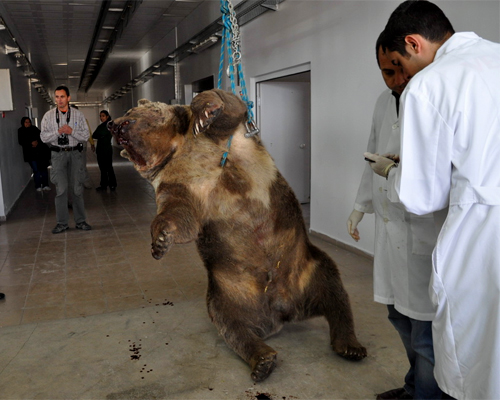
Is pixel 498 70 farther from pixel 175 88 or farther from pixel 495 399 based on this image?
pixel 175 88

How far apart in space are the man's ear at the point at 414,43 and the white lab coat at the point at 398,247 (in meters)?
0.42

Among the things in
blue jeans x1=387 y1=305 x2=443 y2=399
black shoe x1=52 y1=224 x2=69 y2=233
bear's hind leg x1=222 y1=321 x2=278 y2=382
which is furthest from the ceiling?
blue jeans x1=387 y1=305 x2=443 y2=399

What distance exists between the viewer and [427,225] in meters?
1.92

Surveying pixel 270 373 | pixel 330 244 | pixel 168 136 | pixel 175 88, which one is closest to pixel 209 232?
pixel 168 136

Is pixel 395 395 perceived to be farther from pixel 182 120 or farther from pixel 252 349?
pixel 182 120

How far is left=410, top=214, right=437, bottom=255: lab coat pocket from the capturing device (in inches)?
74.9

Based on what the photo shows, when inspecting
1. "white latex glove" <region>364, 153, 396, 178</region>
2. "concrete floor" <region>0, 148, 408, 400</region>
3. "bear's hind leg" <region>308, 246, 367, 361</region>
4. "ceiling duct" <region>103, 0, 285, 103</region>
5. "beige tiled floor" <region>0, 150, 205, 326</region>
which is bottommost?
"beige tiled floor" <region>0, 150, 205, 326</region>

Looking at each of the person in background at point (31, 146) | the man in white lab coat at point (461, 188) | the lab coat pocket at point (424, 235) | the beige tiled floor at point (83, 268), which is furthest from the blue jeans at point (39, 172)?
the man in white lab coat at point (461, 188)

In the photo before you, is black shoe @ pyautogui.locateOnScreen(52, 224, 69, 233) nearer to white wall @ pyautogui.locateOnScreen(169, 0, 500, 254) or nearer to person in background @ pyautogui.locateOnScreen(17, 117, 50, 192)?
white wall @ pyautogui.locateOnScreen(169, 0, 500, 254)

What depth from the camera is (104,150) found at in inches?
413

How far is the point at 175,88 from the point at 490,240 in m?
11.6

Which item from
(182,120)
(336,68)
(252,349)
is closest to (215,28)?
(336,68)

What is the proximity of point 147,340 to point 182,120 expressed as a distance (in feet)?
4.94

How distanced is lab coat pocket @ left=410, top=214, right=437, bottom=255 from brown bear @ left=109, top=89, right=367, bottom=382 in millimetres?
917
